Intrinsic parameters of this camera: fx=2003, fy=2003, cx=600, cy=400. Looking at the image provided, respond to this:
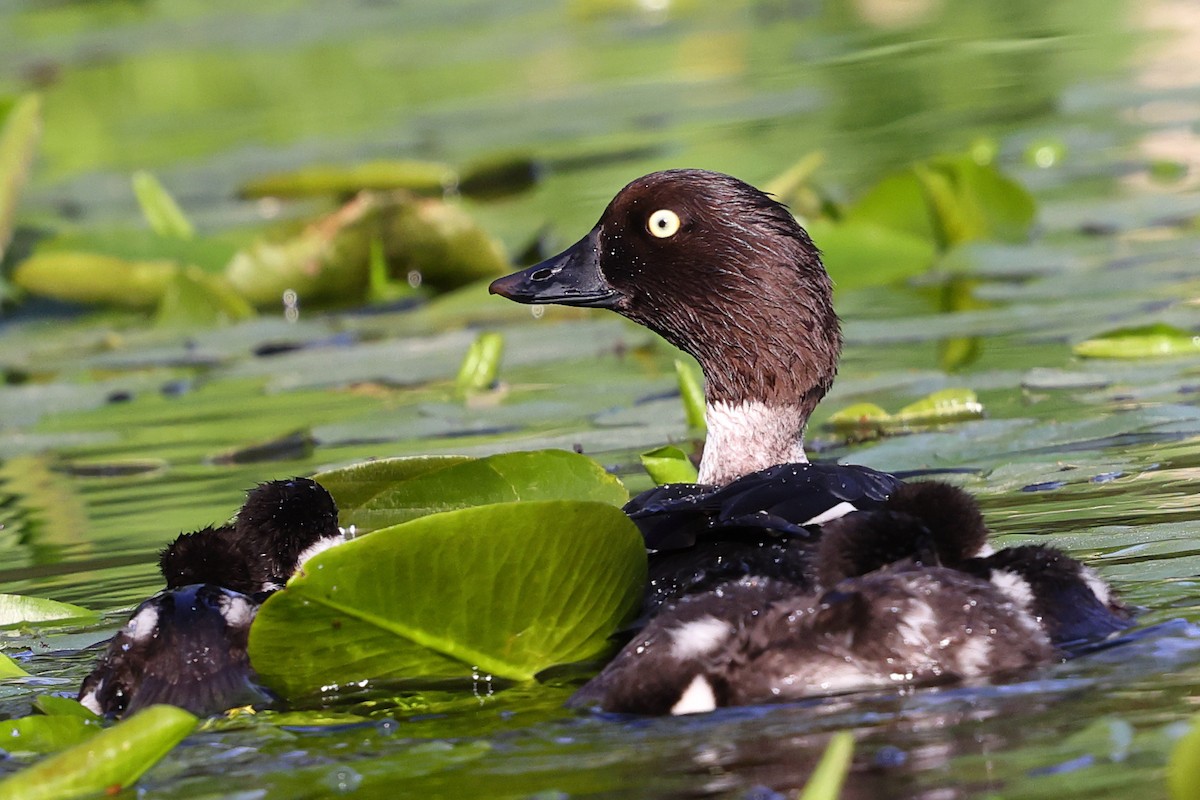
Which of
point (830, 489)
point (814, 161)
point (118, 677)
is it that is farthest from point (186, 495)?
point (814, 161)

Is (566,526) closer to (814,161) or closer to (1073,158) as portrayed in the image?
(814,161)

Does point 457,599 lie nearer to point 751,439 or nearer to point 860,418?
point 751,439

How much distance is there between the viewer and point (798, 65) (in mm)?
14008

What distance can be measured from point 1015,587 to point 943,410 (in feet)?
8.21

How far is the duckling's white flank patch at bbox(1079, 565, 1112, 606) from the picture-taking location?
3844mm

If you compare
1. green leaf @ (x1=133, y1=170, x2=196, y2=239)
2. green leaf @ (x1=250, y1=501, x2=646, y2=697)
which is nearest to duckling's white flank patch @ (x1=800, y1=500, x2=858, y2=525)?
green leaf @ (x1=250, y1=501, x2=646, y2=697)

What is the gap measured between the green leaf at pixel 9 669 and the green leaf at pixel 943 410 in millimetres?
2940

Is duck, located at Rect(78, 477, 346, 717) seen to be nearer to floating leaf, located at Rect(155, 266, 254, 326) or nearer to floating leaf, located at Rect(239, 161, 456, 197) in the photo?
floating leaf, located at Rect(155, 266, 254, 326)

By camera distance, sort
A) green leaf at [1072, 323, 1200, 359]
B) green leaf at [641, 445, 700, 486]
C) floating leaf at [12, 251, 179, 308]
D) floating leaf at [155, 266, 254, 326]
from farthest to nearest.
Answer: floating leaf at [12, 251, 179, 308], floating leaf at [155, 266, 254, 326], green leaf at [1072, 323, 1200, 359], green leaf at [641, 445, 700, 486]

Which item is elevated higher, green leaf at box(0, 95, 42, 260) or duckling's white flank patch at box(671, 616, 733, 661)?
green leaf at box(0, 95, 42, 260)

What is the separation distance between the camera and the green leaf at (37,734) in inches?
143

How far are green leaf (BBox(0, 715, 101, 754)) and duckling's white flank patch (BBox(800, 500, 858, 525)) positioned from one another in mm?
1510

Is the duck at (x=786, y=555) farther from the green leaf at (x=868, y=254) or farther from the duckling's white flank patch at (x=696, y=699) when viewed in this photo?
the green leaf at (x=868, y=254)

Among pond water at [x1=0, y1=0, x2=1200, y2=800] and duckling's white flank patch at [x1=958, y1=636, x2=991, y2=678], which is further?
duckling's white flank patch at [x1=958, y1=636, x2=991, y2=678]
